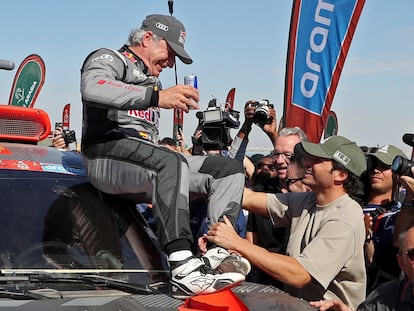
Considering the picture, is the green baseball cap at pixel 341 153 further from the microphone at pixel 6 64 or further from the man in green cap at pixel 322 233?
the microphone at pixel 6 64

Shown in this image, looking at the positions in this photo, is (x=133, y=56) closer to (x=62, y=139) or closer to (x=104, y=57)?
(x=104, y=57)

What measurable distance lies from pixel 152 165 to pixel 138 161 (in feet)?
0.34

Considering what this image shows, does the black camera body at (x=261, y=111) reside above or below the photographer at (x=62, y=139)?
above

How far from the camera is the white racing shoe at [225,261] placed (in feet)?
10.9

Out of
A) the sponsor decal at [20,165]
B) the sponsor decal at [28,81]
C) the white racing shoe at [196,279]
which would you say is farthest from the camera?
the sponsor decal at [28,81]

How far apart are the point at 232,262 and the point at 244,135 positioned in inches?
111

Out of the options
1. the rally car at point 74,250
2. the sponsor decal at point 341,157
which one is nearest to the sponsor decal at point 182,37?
the rally car at point 74,250

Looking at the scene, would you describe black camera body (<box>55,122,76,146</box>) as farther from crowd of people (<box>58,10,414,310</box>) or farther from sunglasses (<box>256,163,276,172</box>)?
crowd of people (<box>58,10,414,310</box>)

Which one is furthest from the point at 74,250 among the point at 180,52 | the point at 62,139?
the point at 62,139

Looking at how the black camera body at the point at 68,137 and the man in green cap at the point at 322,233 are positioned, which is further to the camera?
the black camera body at the point at 68,137

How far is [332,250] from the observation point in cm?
373

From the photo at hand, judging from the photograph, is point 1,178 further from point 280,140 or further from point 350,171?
point 280,140

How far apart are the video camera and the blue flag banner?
2664mm

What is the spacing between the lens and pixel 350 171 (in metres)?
4.11
